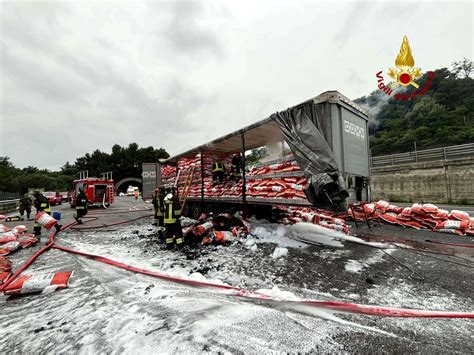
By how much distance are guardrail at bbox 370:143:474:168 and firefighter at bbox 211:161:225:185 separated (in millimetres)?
14919

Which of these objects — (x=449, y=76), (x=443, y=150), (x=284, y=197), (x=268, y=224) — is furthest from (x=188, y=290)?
(x=449, y=76)

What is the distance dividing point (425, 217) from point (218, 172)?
635 cm

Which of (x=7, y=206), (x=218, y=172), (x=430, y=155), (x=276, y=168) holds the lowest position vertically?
(x=7, y=206)

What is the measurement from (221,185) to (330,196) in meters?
4.20

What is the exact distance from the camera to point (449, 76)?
1740 inches

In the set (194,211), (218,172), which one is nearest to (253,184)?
(218,172)

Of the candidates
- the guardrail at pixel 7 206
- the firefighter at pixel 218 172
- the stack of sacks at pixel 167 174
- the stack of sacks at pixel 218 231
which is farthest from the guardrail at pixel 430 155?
the guardrail at pixel 7 206

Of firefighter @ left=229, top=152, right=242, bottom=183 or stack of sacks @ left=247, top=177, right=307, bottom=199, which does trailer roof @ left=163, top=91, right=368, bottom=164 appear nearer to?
firefighter @ left=229, top=152, right=242, bottom=183

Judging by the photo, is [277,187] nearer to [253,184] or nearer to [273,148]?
[253,184]

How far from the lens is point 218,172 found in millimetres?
7770

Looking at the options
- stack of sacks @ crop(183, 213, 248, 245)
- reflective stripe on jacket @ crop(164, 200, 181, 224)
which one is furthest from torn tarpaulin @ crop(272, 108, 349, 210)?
reflective stripe on jacket @ crop(164, 200, 181, 224)

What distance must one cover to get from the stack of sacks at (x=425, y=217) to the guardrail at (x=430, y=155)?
1014 cm

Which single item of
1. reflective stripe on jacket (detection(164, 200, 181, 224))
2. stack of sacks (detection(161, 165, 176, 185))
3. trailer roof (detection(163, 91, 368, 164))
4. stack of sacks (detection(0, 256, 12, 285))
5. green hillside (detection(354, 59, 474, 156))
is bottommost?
stack of sacks (detection(0, 256, 12, 285))

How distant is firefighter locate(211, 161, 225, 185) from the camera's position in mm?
7609
